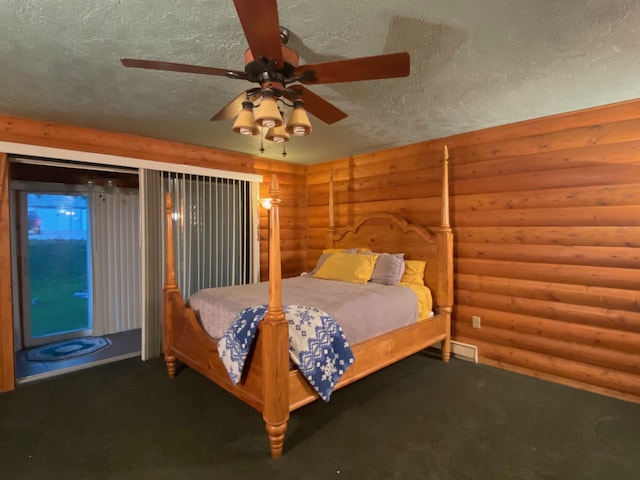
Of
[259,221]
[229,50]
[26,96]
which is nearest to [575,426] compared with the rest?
[229,50]

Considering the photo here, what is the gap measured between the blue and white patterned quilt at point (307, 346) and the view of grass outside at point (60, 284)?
3402 mm

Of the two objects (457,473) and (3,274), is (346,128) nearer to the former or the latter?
(457,473)

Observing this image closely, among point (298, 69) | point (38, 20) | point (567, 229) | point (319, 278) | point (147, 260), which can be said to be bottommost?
point (319, 278)

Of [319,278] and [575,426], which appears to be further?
[319,278]

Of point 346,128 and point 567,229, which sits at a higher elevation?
point 346,128

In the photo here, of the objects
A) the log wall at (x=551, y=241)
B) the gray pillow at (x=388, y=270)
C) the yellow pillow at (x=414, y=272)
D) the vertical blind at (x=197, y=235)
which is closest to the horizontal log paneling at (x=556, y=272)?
the log wall at (x=551, y=241)

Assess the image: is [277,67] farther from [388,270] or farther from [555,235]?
[555,235]

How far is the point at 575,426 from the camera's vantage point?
91.4 inches

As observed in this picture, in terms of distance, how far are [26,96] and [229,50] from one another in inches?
67.6

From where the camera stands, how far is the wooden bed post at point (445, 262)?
3.36 meters

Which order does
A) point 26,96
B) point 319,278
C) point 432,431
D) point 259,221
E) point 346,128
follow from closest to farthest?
point 432,431 → point 26,96 → point 346,128 → point 319,278 → point 259,221

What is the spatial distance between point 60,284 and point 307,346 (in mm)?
4340

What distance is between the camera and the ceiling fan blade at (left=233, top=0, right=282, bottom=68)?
1.13 metres

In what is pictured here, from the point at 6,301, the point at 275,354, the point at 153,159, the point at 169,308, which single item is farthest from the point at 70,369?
the point at 275,354
